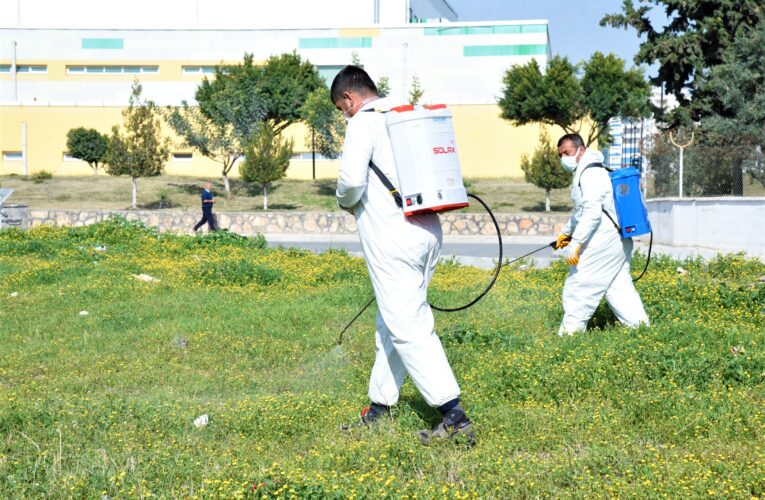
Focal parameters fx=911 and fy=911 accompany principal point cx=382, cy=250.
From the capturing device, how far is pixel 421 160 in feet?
14.8

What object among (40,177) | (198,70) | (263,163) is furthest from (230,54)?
(263,163)

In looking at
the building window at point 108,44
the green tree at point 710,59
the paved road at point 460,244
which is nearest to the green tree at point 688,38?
the green tree at point 710,59

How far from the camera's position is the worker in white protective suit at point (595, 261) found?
725 cm

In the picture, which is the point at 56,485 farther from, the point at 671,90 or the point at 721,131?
the point at 671,90

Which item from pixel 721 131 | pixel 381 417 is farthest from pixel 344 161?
pixel 721 131

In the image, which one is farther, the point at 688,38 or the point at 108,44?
the point at 108,44

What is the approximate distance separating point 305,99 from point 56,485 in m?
42.5

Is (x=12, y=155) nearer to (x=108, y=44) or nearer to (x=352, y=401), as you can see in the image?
(x=108, y=44)

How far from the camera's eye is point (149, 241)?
16266 mm

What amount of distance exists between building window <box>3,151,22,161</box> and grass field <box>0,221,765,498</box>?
154ft

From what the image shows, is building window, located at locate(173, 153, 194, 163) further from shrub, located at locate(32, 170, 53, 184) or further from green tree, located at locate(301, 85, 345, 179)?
green tree, located at locate(301, 85, 345, 179)

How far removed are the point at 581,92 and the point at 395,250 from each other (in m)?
38.5

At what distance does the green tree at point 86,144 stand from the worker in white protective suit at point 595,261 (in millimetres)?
43952

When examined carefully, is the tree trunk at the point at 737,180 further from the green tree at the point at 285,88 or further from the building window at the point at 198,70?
the building window at the point at 198,70
